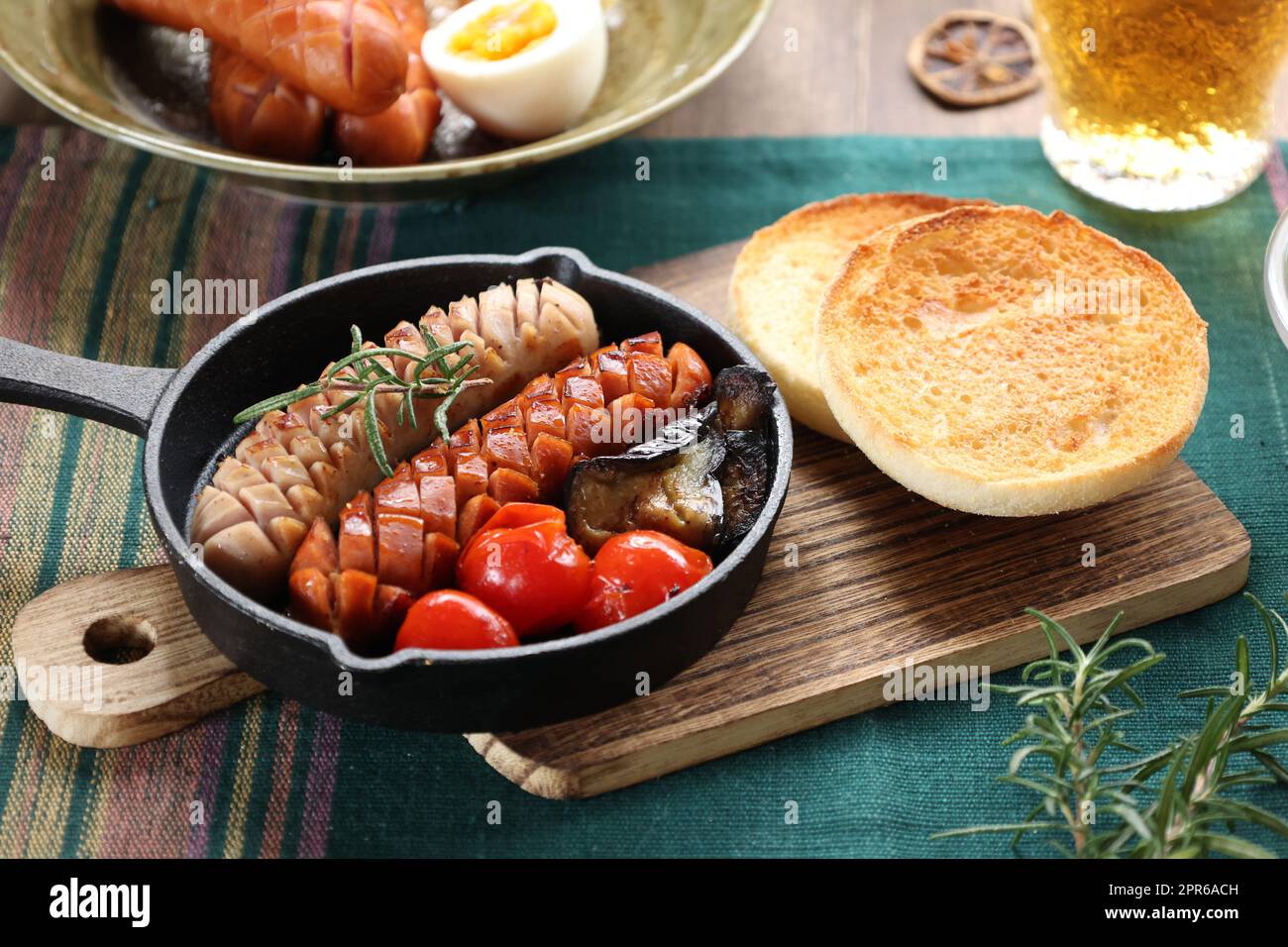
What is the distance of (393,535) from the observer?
7.17 feet

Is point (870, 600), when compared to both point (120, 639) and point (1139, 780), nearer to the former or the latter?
point (1139, 780)

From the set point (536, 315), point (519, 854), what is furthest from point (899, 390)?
point (519, 854)

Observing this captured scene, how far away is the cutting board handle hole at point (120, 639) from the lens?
7.89 feet

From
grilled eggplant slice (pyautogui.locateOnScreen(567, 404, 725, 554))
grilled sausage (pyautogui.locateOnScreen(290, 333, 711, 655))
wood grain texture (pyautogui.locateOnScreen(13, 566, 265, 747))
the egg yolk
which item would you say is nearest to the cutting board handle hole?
wood grain texture (pyautogui.locateOnScreen(13, 566, 265, 747))

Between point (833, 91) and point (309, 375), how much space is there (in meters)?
2.05

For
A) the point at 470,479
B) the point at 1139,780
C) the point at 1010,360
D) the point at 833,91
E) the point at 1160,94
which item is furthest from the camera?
the point at 833,91

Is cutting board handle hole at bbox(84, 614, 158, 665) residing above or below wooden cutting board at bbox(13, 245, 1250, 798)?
above

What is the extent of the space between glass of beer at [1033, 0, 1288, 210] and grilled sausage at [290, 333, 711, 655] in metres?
1.47

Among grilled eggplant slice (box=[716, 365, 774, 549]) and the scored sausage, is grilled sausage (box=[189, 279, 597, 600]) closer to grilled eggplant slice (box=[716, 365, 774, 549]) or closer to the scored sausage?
grilled eggplant slice (box=[716, 365, 774, 549])

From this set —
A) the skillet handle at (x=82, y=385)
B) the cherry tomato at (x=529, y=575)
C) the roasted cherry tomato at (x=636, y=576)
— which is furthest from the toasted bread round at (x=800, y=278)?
the skillet handle at (x=82, y=385)

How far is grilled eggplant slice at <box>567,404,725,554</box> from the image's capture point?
90.3 inches

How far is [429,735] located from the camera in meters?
2.36

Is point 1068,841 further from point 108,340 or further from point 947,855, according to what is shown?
point 108,340

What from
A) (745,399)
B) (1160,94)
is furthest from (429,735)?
(1160,94)
